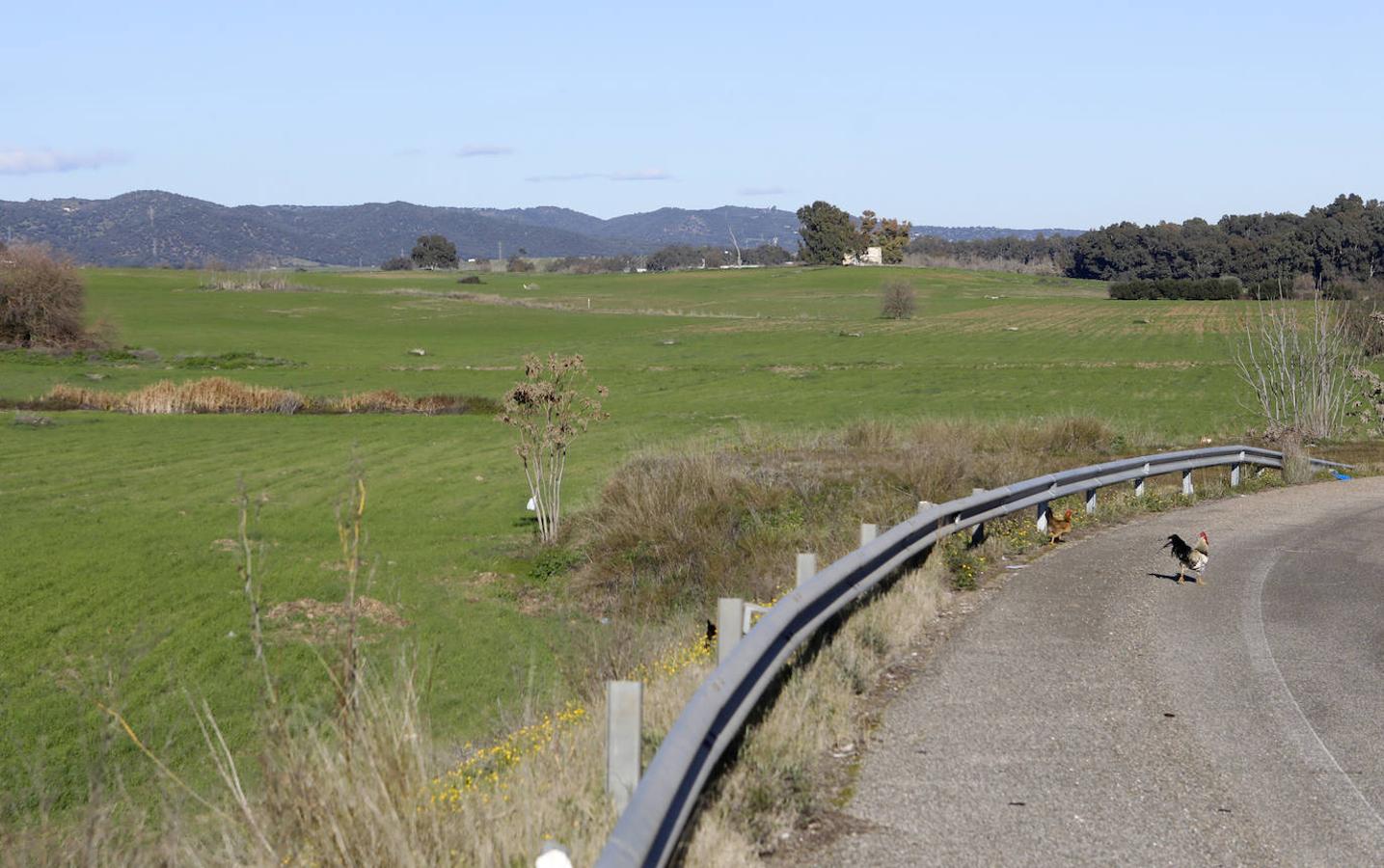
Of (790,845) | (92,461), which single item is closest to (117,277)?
(92,461)

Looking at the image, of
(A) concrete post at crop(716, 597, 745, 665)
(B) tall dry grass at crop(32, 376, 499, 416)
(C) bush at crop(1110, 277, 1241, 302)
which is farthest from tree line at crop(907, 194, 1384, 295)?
(A) concrete post at crop(716, 597, 745, 665)

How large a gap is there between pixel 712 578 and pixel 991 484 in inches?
175

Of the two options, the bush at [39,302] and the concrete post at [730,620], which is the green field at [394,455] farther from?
the bush at [39,302]

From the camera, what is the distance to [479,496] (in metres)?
27.8

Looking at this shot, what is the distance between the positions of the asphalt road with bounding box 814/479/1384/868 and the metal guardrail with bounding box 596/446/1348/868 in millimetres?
667

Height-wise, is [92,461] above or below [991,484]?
below

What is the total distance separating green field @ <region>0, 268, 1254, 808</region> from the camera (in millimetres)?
13609

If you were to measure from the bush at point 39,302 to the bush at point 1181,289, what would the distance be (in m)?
96.4

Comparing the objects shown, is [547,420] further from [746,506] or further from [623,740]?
[623,740]

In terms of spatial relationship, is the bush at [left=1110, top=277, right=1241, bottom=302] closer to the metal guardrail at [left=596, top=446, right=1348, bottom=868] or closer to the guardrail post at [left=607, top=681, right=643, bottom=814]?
the metal guardrail at [left=596, top=446, right=1348, bottom=868]

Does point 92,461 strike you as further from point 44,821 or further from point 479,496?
point 44,821

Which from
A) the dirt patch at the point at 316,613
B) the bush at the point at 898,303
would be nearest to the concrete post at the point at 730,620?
the dirt patch at the point at 316,613

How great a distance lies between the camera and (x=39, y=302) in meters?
70.6

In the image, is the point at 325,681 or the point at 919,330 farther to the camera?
the point at 919,330
